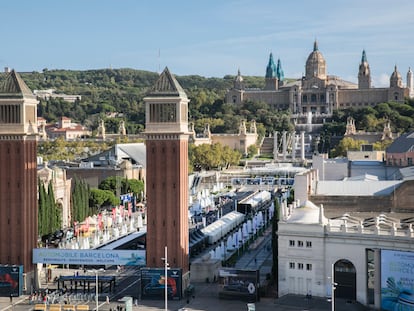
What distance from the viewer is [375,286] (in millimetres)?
43500

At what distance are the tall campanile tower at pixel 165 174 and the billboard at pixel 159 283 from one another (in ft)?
3.04

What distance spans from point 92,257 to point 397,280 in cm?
1883

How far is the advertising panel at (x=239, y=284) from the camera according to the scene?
45844 millimetres

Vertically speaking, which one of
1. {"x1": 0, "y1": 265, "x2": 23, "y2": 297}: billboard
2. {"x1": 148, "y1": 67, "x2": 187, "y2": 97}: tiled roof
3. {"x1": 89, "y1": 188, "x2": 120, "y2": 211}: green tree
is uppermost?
{"x1": 148, "y1": 67, "x2": 187, "y2": 97}: tiled roof

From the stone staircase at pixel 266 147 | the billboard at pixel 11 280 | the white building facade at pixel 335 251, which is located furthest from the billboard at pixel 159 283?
the stone staircase at pixel 266 147

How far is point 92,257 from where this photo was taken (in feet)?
159

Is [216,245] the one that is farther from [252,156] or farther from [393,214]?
[252,156]

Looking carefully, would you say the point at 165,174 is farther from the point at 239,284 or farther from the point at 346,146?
the point at 346,146

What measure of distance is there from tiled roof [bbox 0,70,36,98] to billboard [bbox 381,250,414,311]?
959 inches

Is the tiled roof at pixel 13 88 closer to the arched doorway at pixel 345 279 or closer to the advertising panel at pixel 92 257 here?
the advertising panel at pixel 92 257

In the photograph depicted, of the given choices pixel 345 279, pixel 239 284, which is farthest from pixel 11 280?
pixel 345 279

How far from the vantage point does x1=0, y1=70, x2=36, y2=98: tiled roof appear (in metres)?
49.0

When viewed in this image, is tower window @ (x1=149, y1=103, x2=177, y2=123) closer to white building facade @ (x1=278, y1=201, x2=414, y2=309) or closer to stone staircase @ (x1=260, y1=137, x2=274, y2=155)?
white building facade @ (x1=278, y1=201, x2=414, y2=309)

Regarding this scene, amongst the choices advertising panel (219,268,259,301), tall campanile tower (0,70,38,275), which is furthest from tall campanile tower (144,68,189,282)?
tall campanile tower (0,70,38,275)
